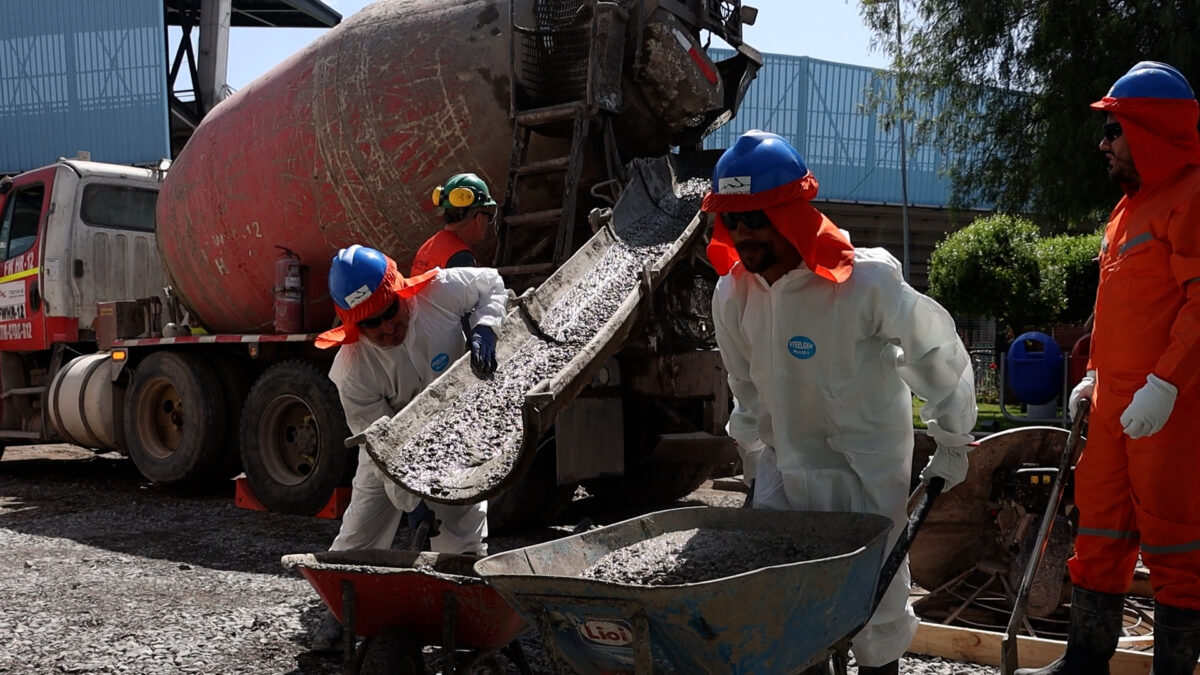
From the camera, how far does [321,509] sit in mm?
7250

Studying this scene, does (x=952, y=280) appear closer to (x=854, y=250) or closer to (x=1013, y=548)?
(x=1013, y=548)

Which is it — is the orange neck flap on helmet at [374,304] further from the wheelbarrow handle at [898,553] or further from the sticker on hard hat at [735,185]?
the wheelbarrow handle at [898,553]

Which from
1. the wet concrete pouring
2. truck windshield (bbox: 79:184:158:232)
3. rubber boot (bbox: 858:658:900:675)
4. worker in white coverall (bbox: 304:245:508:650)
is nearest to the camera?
rubber boot (bbox: 858:658:900:675)

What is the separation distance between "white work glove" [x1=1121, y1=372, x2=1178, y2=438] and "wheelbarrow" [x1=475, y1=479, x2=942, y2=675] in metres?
0.97

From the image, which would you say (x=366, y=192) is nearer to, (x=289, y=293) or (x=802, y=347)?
(x=289, y=293)

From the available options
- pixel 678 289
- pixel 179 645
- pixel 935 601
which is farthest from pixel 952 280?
pixel 179 645

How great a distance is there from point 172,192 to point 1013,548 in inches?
274

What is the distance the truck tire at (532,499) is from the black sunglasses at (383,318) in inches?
87.1

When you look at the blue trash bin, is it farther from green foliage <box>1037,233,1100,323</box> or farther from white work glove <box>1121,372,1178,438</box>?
white work glove <box>1121,372,1178,438</box>

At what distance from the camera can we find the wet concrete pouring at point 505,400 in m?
3.91

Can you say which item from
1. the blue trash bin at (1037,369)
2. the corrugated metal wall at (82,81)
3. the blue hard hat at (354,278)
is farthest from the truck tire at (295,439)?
the corrugated metal wall at (82,81)

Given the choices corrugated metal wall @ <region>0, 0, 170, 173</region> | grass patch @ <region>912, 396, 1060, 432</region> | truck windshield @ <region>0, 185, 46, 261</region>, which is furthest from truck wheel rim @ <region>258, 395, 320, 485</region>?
corrugated metal wall @ <region>0, 0, 170, 173</region>

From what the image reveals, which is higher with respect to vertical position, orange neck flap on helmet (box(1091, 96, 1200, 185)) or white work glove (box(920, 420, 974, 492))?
orange neck flap on helmet (box(1091, 96, 1200, 185))

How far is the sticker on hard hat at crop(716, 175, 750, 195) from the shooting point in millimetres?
2818
